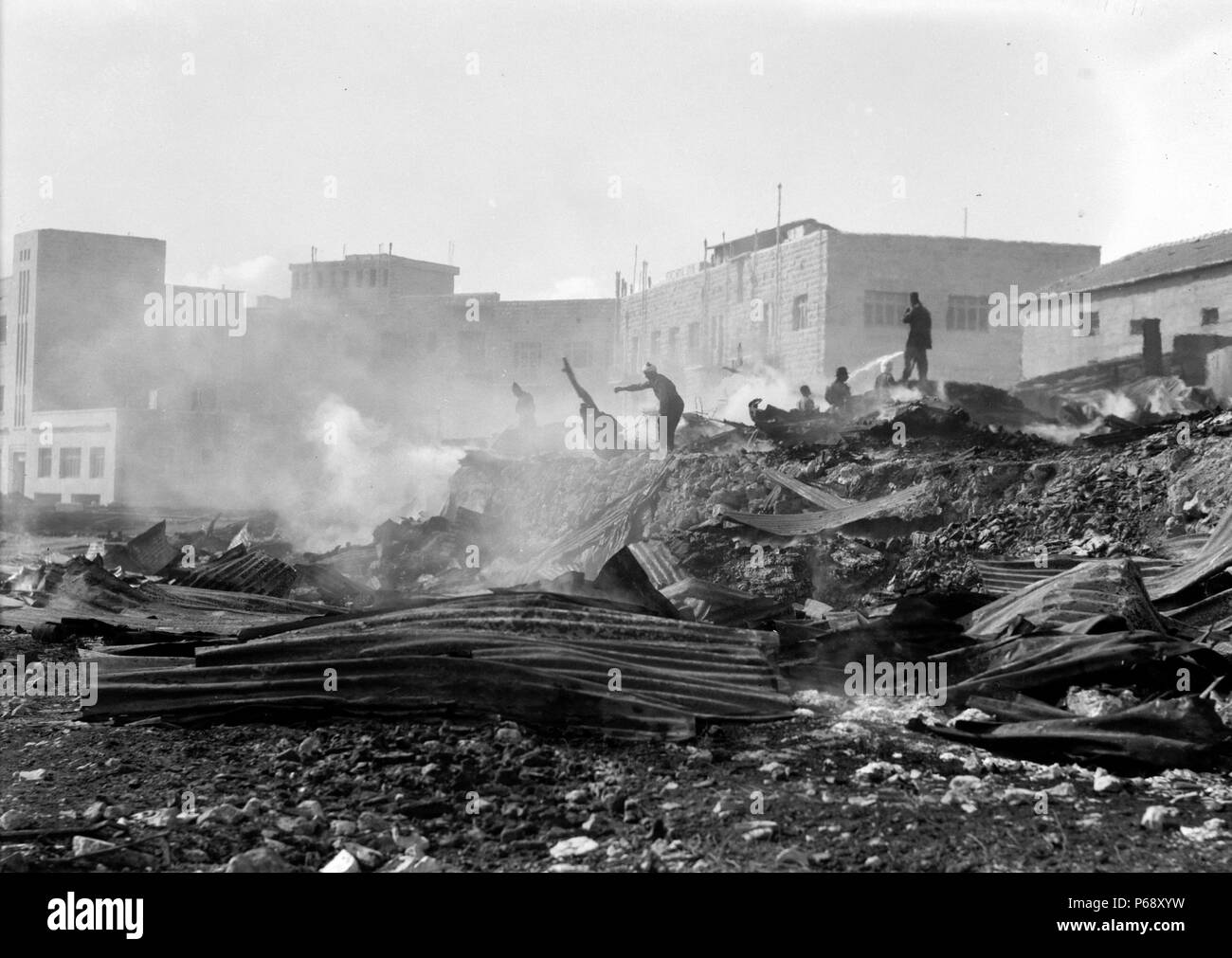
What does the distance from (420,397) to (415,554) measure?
2797 centimetres

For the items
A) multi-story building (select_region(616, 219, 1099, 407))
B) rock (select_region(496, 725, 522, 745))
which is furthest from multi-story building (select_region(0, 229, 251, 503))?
rock (select_region(496, 725, 522, 745))

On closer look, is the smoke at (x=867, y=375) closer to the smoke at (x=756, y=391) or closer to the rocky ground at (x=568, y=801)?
the smoke at (x=756, y=391)

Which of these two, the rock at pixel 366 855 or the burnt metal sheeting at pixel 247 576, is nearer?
the rock at pixel 366 855

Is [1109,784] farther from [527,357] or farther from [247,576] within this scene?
[527,357]

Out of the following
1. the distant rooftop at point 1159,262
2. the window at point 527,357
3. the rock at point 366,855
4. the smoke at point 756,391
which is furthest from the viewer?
the window at point 527,357

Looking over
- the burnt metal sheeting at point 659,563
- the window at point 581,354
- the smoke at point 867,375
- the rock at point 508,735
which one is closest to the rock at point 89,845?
the rock at point 508,735

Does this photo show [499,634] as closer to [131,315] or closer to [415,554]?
[415,554]

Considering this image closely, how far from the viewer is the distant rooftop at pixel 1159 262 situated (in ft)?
61.5

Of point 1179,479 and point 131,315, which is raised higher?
point 131,315

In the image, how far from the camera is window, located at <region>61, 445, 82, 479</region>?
3274cm

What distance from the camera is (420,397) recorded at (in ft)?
131

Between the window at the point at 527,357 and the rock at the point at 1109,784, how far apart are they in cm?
3435

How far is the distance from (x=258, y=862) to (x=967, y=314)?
25.1 m
